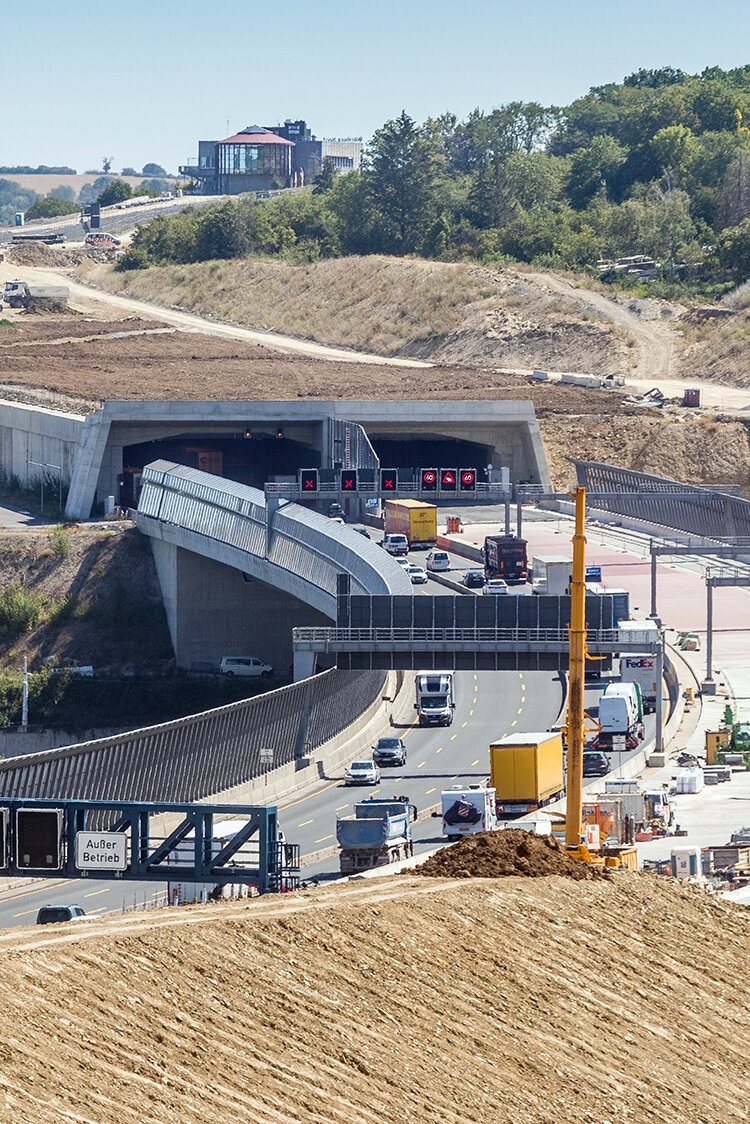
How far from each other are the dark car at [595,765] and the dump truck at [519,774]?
4.47 meters

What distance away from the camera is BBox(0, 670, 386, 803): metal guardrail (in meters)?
51.2

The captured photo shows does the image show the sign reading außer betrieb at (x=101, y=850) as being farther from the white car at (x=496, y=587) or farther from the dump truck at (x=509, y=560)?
the dump truck at (x=509, y=560)

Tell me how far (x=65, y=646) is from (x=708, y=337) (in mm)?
74690

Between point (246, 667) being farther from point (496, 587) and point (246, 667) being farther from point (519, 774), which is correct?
point (519, 774)

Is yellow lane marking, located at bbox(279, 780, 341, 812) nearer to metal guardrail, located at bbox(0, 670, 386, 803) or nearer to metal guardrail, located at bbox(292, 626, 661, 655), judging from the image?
metal guardrail, located at bbox(0, 670, 386, 803)

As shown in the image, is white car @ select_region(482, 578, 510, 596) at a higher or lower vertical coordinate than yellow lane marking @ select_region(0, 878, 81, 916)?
higher

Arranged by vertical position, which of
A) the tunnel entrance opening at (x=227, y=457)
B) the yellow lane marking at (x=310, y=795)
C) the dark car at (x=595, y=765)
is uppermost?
the tunnel entrance opening at (x=227, y=457)

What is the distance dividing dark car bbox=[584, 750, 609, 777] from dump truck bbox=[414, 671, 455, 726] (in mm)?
11765

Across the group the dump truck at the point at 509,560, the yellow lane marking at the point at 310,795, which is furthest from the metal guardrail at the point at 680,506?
the yellow lane marking at the point at 310,795

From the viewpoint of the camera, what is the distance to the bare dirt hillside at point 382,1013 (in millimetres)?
21812

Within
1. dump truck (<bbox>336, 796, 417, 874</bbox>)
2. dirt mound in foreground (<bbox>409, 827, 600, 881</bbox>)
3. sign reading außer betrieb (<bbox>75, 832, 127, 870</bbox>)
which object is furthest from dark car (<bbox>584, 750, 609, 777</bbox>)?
dirt mound in foreground (<bbox>409, 827, 600, 881</bbox>)

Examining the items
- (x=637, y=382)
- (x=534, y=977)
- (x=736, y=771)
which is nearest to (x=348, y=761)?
(x=736, y=771)

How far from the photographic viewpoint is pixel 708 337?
15288 centimetres

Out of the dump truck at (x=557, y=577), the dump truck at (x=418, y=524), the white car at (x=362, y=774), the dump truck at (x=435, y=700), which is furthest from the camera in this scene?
the dump truck at (x=418, y=524)
